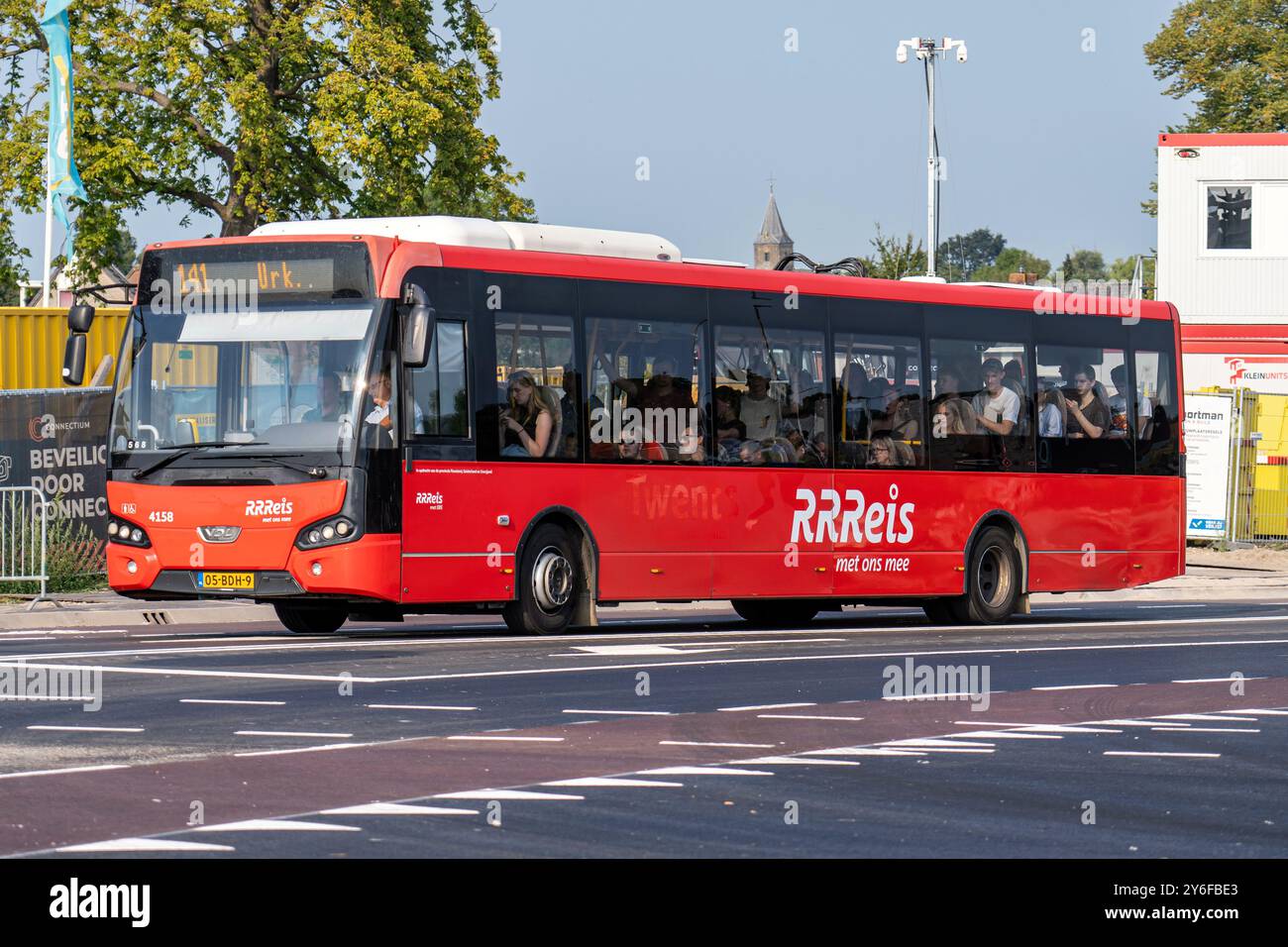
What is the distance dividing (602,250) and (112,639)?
530cm

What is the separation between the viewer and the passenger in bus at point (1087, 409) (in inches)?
965

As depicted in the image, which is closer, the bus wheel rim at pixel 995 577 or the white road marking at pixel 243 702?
the white road marking at pixel 243 702

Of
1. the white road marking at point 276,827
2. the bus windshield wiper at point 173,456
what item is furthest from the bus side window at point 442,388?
the white road marking at point 276,827

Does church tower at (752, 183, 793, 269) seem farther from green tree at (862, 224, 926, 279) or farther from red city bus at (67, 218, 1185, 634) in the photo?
red city bus at (67, 218, 1185, 634)

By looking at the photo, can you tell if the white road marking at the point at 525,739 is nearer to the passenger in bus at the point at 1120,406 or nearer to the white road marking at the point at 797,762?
the white road marking at the point at 797,762

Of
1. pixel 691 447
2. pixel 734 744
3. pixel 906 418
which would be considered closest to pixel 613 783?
pixel 734 744

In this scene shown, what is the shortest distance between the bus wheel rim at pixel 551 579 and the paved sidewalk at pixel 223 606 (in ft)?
14.2

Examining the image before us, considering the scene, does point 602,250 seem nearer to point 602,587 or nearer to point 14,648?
point 602,587

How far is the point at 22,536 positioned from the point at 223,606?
2.08 m

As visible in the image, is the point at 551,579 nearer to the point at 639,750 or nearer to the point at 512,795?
the point at 639,750

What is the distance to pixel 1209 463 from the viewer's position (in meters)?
35.0

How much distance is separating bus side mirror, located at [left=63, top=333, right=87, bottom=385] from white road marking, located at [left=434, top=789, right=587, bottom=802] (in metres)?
9.85

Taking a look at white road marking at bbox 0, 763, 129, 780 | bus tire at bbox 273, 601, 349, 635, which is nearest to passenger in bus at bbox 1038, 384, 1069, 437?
bus tire at bbox 273, 601, 349, 635

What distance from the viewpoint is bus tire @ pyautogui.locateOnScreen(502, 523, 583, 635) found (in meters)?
19.4
